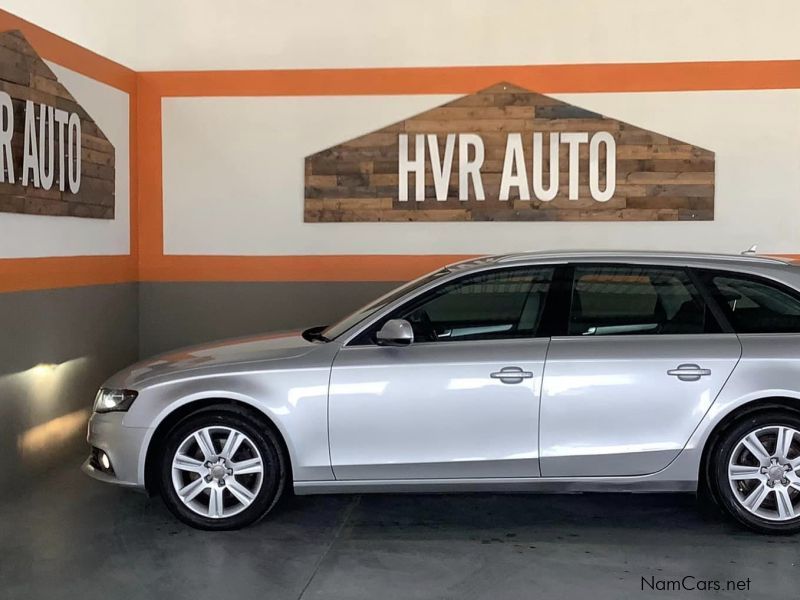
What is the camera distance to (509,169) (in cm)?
762

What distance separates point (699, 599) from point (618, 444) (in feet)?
3.12

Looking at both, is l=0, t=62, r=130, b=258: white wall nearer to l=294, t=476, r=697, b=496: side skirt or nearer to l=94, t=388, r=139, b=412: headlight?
l=94, t=388, r=139, b=412: headlight

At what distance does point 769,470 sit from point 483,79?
4117 mm

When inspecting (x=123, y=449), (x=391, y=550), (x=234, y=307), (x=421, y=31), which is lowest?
(x=391, y=550)

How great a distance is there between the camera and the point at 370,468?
4918mm

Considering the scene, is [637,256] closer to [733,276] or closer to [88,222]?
[733,276]

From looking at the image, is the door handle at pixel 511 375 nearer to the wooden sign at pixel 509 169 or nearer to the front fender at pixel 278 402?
the front fender at pixel 278 402

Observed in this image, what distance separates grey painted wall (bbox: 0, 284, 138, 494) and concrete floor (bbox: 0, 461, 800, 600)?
1.71 ft

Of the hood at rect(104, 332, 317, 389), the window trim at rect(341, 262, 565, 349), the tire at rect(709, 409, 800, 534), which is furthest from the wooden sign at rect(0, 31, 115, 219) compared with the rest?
the tire at rect(709, 409, 800, 534)

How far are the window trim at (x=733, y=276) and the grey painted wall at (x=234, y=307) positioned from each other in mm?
3170

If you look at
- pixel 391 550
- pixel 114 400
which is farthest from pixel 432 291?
pixel 114 400

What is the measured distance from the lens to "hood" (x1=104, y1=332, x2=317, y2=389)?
5109mm

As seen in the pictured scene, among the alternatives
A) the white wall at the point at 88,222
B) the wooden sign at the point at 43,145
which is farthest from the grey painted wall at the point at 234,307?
the wooden sign at the point at 43,145

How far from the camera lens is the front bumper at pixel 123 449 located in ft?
16.4
